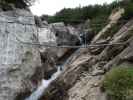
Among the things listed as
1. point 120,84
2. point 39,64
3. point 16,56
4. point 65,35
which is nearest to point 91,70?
point 39,64

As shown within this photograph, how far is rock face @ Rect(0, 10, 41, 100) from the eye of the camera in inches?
446

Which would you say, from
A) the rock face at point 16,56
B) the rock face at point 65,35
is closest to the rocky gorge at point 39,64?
the rock face at point 16,56

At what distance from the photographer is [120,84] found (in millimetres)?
8953

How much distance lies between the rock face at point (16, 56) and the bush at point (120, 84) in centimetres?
358

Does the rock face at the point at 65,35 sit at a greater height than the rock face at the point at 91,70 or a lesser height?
greater

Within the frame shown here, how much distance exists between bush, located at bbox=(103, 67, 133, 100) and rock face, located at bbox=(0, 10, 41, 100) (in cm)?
358

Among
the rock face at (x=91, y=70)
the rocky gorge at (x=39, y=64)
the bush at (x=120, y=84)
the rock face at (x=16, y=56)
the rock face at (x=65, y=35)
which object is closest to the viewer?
the bush at (x=120, y=84)

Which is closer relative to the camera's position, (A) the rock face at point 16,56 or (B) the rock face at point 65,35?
(A) the rock face at point 16,56

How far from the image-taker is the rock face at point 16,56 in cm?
1133

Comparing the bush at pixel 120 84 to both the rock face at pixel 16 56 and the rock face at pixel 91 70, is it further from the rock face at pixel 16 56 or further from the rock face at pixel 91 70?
the rock face at pixel 16 56

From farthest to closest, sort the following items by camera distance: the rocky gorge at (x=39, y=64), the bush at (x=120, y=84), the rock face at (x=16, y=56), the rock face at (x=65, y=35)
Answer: the rock face at (x=65, y=35), the rock face at (x=16, y=56), the rocky gorge at (x=39, y=64), the bush at (x=120, y=84)

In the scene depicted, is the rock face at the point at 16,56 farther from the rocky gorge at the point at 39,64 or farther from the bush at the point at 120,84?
the bush at the point at 120,84

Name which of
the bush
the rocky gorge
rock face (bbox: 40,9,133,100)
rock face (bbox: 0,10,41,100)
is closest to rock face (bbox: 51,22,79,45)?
the rocky gorge

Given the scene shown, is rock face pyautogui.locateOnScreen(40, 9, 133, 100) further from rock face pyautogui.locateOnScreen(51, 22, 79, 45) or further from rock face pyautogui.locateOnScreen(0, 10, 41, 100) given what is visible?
rock face pyautogui.locateOnScreen(51, 22, 79, 45)
